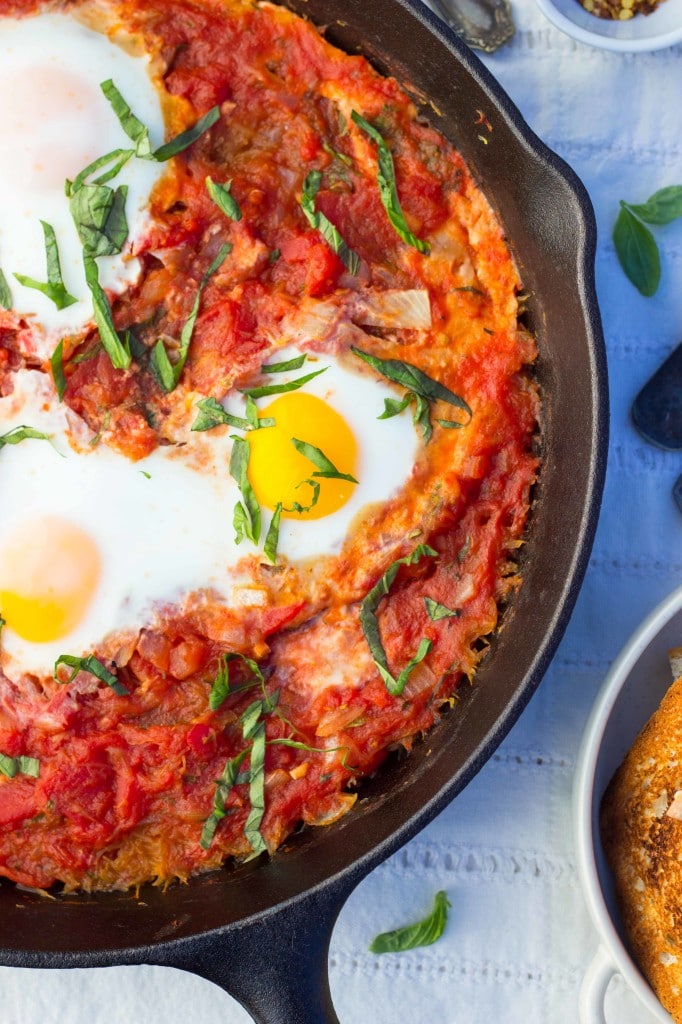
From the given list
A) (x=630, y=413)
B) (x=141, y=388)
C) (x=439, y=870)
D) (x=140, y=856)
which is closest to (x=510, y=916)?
(x=439, y=870)

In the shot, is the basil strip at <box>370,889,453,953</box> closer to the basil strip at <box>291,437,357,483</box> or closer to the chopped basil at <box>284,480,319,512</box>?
the chopped basil at <box>284,480,319,512</box>

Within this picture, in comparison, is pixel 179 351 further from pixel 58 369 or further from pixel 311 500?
pixel 311 500

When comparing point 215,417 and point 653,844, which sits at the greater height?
point 215,417

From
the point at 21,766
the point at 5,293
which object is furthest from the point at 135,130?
the point at 21,766

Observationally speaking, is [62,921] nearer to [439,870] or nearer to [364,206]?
[439,870]

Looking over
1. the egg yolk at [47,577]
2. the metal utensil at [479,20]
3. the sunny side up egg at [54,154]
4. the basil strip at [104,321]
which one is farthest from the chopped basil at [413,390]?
the metal utensil at [479,20]

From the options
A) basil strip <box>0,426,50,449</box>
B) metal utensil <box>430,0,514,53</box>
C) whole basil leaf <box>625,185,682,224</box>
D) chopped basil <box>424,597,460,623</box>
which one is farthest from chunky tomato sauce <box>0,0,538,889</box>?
whole basil leaf <box>625,185,682,224</box>
